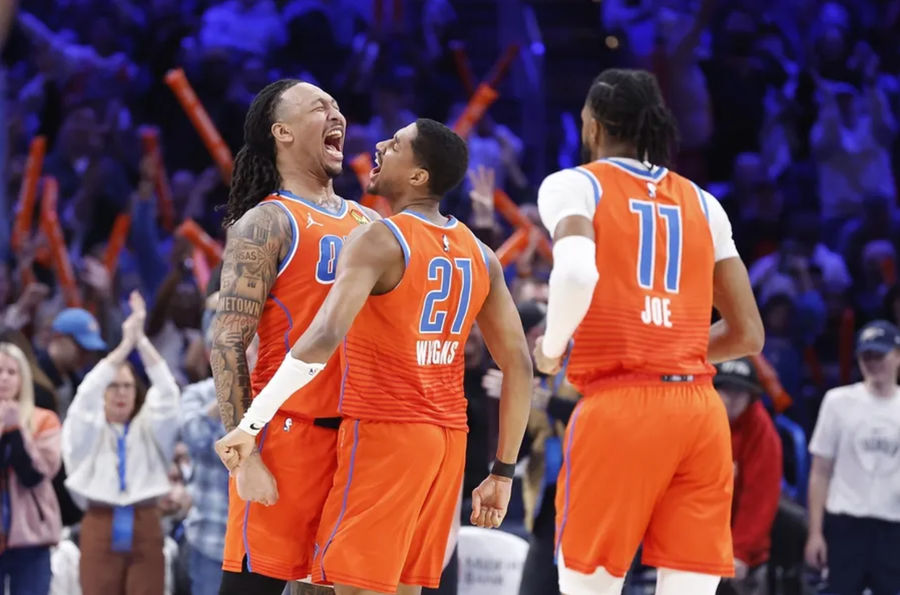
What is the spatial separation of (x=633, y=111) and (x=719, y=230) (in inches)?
18.8

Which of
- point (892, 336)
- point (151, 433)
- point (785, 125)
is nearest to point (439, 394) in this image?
point (151, 433)

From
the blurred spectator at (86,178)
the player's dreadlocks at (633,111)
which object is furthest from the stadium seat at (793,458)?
the blurred spectator at (86,178)

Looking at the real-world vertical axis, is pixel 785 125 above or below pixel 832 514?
above

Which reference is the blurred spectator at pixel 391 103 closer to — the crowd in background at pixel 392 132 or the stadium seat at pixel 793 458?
the crowd in background at pixel 392 132

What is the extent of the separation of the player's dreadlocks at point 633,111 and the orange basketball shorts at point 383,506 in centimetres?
115

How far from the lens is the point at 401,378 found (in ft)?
13.8

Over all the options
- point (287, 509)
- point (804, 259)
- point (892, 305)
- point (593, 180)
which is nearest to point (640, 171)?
point (593, 180)

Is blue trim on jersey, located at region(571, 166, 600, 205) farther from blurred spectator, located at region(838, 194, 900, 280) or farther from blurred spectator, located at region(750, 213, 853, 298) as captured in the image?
blurred spectator, located at region(838, 194, 900, 280)

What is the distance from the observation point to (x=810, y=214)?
35.0 feet

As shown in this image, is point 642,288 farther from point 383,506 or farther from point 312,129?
point 312,129

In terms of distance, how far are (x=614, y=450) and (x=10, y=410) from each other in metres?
4.14

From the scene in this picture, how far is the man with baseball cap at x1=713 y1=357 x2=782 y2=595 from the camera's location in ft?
24.7

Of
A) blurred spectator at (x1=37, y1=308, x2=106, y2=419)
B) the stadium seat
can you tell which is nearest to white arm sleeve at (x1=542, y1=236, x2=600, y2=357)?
the stadium seat

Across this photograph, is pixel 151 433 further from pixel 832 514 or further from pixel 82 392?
pixel 832 514
